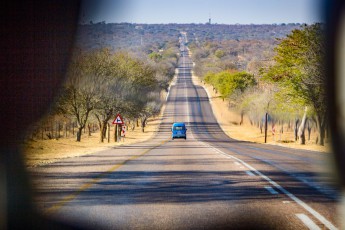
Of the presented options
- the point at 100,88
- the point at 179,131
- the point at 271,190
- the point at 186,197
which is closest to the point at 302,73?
the point at 100,88

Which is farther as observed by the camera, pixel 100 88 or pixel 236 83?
pixel 236 83

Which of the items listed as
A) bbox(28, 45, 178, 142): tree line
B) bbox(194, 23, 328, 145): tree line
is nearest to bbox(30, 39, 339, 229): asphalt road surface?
bbox(28, 45, 178, 142): tree line

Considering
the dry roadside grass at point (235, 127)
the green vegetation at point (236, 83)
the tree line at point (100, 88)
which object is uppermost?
the green vegetation at point (236, 83)

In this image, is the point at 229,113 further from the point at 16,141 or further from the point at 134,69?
the point at 16,141

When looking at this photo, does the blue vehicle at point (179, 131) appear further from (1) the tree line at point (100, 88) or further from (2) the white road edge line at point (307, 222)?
(2) the white road edge line at point (307, 222)

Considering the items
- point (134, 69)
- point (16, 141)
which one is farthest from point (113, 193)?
point (134, 69)

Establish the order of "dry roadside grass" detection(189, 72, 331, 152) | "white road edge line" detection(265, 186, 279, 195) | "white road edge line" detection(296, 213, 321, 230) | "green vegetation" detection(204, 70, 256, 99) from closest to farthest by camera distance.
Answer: "white road edge line" detection(296, 213, 321, 230) → "white road edge line" detection(265, 186, 279, 195) → "dry roadside grass" detection(189, 72, 331, 152) → "green vegetation" detection(204, 70, 256, 99)

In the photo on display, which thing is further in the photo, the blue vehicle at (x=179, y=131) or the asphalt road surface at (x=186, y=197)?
the blue vehicle at (x=179, y=131)

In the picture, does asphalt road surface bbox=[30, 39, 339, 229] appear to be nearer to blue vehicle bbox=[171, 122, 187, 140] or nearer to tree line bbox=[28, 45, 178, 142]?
tree line bbox=[28, 45, 178, 142]

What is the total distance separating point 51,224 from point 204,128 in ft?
245

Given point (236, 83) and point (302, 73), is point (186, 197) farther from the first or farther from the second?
point (236, 83)

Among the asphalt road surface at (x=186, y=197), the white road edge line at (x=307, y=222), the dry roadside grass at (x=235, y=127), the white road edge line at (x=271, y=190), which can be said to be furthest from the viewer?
the dry roadside grass at (x=235, y=127)

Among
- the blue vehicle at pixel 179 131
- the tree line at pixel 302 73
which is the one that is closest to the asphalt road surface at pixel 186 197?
the tree line at pixel 302 73

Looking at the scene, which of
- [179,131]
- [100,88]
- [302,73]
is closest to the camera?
[302,73]
